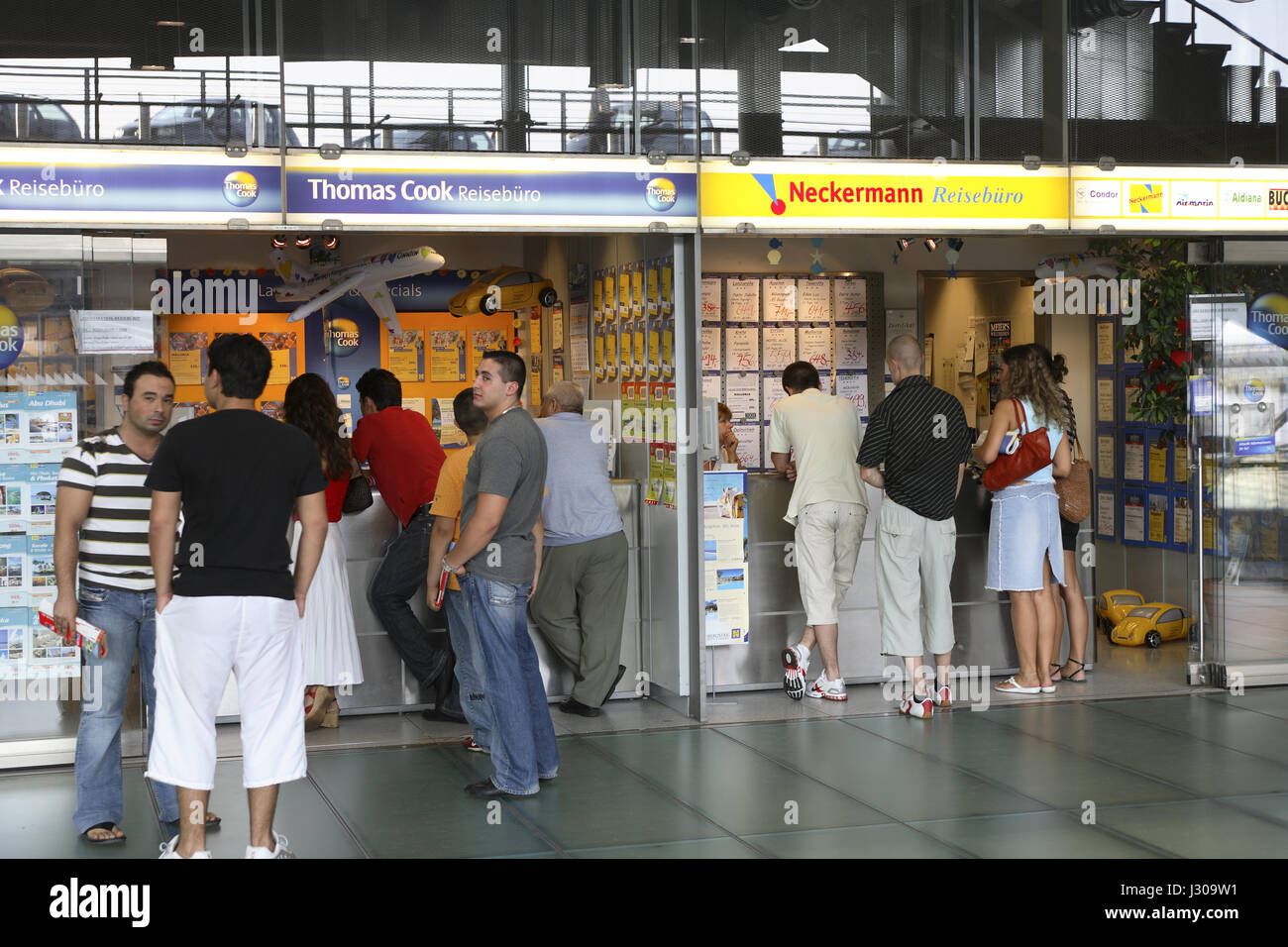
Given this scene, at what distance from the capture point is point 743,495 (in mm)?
7504

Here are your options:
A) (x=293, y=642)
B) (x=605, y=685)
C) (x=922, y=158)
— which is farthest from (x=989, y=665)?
(x=293, y=642)

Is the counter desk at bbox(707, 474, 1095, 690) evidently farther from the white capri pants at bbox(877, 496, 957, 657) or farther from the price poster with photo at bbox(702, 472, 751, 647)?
the white capri pants at bbox(877, 496, 957, 657)

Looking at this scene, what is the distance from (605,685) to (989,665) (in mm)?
2226

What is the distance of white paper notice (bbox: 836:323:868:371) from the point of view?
1033 centimetres

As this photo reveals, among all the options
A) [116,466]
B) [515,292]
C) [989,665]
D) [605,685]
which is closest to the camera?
[116,466]

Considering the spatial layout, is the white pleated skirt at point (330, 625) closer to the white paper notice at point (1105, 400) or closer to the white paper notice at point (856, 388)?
the white paper notice at point (856, 388)

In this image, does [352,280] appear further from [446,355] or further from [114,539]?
[114,539]

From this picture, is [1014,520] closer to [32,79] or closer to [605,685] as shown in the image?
[605,685]

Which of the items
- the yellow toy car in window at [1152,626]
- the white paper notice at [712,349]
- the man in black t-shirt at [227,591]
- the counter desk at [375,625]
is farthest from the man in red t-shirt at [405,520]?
the yellow toy car in window at [1152,626]

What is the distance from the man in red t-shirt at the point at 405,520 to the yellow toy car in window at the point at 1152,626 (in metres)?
4.21

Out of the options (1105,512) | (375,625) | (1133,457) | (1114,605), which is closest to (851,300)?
(1133,457)

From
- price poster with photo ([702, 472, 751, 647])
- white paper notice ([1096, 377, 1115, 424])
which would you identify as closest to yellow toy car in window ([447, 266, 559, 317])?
price poster with photo ([702, 472, 751, 647])

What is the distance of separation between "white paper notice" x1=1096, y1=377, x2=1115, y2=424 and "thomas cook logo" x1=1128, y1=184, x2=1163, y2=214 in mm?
2784

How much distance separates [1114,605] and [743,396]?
2.76 metres
